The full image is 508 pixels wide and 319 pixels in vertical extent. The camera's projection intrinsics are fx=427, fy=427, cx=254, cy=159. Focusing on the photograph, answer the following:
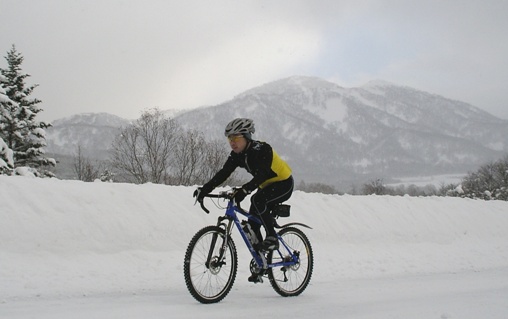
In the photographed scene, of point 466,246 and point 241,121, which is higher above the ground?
point 241,121

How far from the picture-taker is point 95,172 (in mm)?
52906

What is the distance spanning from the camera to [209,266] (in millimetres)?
5238

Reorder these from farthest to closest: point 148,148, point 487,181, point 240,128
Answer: point 487,181, point 148,148, point 240,128

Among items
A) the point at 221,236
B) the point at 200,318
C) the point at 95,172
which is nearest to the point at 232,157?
the point at 221,236

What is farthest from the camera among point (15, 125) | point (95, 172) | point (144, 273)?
point (95, 172)

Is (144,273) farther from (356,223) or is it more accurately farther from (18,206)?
(356,223)

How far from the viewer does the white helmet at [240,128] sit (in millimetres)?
5449

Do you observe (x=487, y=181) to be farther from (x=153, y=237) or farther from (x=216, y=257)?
(x=216, y=257)

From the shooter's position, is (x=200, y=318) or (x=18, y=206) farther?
(x=18, y=206)

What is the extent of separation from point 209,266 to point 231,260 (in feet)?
1.21

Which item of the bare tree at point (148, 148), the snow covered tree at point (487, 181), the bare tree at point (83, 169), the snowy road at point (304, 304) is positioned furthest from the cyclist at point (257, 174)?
the snow covered tree at point (487, 181)

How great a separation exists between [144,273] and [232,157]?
10.3 feet

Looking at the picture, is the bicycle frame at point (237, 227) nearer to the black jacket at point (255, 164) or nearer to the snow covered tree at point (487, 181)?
the black jacket at point (255, 164)

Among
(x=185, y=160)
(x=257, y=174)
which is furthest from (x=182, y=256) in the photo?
(x=185, y=160)
